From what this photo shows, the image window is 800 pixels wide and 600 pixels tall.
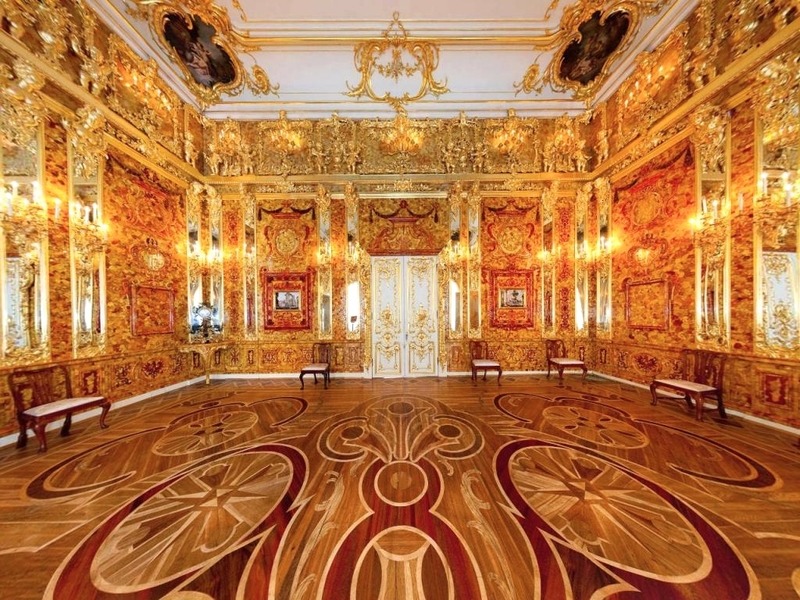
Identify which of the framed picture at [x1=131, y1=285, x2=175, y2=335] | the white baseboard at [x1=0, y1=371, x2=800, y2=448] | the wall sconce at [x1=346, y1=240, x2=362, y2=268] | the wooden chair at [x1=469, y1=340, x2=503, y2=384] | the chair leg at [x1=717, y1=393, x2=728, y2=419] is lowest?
the white baseboard at [x1=0, y1=371, x2=800, y2=448]

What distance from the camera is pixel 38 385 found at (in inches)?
144

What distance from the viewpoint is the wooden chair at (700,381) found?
3979 millimetres

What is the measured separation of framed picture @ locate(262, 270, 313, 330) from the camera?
6.79m

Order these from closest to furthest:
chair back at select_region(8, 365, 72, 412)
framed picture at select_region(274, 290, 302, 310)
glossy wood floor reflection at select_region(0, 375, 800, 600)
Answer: glossy wood floor reflection at select_region(0, 375, 800, 600), chair back at select_region(8, 365, 72, 412), framed picture at select_region(274, 290, 302, 310)

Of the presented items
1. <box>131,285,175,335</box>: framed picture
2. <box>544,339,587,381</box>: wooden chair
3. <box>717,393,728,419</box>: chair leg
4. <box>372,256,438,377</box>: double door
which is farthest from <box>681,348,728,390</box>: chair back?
<box>131,285,175,335</box>: framed picture

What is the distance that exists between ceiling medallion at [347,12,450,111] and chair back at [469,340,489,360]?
19.8ft

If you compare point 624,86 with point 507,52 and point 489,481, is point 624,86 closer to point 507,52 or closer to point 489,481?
point 507,52

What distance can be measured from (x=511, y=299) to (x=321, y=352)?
5.08 meters

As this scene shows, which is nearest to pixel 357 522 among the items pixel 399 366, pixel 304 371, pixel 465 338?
pixel 304 371

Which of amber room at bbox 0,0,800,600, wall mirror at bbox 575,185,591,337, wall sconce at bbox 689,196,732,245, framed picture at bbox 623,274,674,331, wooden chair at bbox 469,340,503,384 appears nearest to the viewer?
amber room at bbox 0,0,800,600

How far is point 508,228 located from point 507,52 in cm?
358

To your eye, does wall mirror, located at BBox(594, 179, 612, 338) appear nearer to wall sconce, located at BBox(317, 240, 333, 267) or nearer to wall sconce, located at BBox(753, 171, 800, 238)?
wall sconce, located at BBox(753, 171, 800, 238)

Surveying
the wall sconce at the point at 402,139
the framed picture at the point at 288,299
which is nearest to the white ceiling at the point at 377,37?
the wall sconce at the point at 402,139

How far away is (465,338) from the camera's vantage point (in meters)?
6.80
